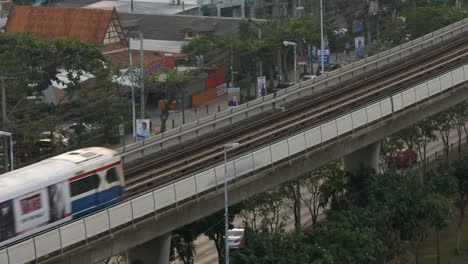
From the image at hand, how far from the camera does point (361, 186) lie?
5259 centimetres

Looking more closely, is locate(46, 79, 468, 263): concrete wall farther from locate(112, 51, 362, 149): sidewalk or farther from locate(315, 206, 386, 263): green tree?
locate(112, 51, 362, 149): sidewalk

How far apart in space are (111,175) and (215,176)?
12.8 feet

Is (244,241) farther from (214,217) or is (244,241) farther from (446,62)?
(446,62)

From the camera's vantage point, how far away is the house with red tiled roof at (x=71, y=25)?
94.1 meters

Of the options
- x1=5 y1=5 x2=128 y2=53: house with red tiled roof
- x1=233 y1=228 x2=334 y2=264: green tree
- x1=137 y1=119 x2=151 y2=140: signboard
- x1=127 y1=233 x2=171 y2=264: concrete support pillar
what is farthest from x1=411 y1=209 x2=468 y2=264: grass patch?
x1=5 y1=5 x2=128 y2=53: house with red tiled roof

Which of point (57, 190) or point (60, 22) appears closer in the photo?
point (57, 190)

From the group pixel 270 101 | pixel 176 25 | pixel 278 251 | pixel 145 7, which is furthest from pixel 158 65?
pixel 278 251

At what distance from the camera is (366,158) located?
53.1 metres

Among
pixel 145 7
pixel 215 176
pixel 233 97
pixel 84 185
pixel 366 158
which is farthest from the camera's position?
pixel 145 7

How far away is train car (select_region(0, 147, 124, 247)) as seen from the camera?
37.7m

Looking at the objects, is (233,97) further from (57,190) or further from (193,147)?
(57,190)

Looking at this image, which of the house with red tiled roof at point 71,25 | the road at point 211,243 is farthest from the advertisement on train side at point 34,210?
the house with red tiled roof at point 71,25

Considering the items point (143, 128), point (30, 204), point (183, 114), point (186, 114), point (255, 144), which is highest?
point (30, 204)

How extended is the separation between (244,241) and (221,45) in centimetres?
4976
